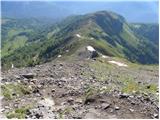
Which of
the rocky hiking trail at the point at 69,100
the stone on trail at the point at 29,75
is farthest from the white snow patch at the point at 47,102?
the stone on trail at the point at 29,75

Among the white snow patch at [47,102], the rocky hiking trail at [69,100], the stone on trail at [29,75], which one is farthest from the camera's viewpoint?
the stone on trail at [29,75]

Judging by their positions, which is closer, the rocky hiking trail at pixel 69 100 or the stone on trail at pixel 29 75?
the rocky hiking trail at pixel 69 100

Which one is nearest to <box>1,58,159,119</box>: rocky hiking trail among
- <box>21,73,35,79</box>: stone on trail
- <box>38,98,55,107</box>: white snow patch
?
<box>38,98,55,107</box>: white snow patch

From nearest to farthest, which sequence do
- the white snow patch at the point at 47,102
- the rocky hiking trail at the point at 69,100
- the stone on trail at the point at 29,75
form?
the rocky hiking trail at the point at 69,100 < the white snow patch at the point at 47,102 < the stone on trail at the point at 29,75

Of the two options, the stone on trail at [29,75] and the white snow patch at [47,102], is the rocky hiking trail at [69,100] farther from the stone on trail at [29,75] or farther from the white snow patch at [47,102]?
the stone on trail at [29,75]

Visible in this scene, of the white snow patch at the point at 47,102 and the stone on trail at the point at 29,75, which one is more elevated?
the white snow patch at the point at 47,102

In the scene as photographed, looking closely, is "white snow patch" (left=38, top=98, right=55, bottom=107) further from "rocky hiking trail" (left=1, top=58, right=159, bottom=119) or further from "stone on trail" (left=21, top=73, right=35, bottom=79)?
"stone on trail" (left=21, top=73, right=35, bottom=79)

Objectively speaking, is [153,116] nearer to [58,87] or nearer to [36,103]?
[36,103]

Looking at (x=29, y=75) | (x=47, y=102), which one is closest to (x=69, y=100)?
(x=47, y=102)

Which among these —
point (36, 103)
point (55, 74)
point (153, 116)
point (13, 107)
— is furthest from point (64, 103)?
point (55, 74)

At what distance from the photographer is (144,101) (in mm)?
32531

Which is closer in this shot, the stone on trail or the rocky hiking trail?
the rocky hiking trail

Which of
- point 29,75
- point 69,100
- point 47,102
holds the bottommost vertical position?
point 29,75

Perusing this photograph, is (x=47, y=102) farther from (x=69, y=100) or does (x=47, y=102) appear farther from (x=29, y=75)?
(x=29, y=75)
